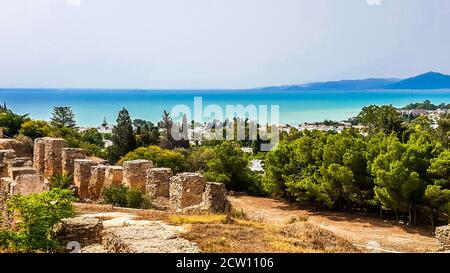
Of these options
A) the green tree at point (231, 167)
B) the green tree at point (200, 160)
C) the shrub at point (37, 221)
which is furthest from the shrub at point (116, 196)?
the green tree at point (200, 160)

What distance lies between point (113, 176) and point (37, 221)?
994 cm

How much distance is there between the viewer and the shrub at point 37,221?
27.6ft

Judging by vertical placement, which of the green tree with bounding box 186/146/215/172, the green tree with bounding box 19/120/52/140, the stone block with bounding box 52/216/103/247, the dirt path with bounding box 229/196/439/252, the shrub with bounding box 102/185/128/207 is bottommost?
the dirt path with bounding box 229/196/439/252

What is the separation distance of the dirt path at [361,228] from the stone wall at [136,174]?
14.4ft

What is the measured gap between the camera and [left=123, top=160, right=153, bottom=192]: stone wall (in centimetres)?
1800

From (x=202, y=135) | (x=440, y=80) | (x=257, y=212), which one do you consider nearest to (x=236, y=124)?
(x=202, y=135)

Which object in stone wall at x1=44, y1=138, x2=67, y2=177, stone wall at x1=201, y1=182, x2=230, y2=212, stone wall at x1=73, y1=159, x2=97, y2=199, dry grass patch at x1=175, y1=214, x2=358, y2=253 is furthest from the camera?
stone wall at x1=44, y1=138, x2=67, y2=177

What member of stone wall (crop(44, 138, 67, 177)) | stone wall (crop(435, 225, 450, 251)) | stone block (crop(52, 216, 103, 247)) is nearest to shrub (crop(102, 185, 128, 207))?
stone wall (crop(44, 138, 67, 177))

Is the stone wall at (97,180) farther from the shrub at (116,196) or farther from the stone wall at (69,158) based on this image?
the stone wall at (69,158)

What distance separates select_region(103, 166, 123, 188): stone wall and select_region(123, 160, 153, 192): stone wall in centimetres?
44

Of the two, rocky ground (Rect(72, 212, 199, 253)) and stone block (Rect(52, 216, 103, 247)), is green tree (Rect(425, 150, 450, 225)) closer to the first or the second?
rocky ground (Rect(72, 212, 199, 253))
